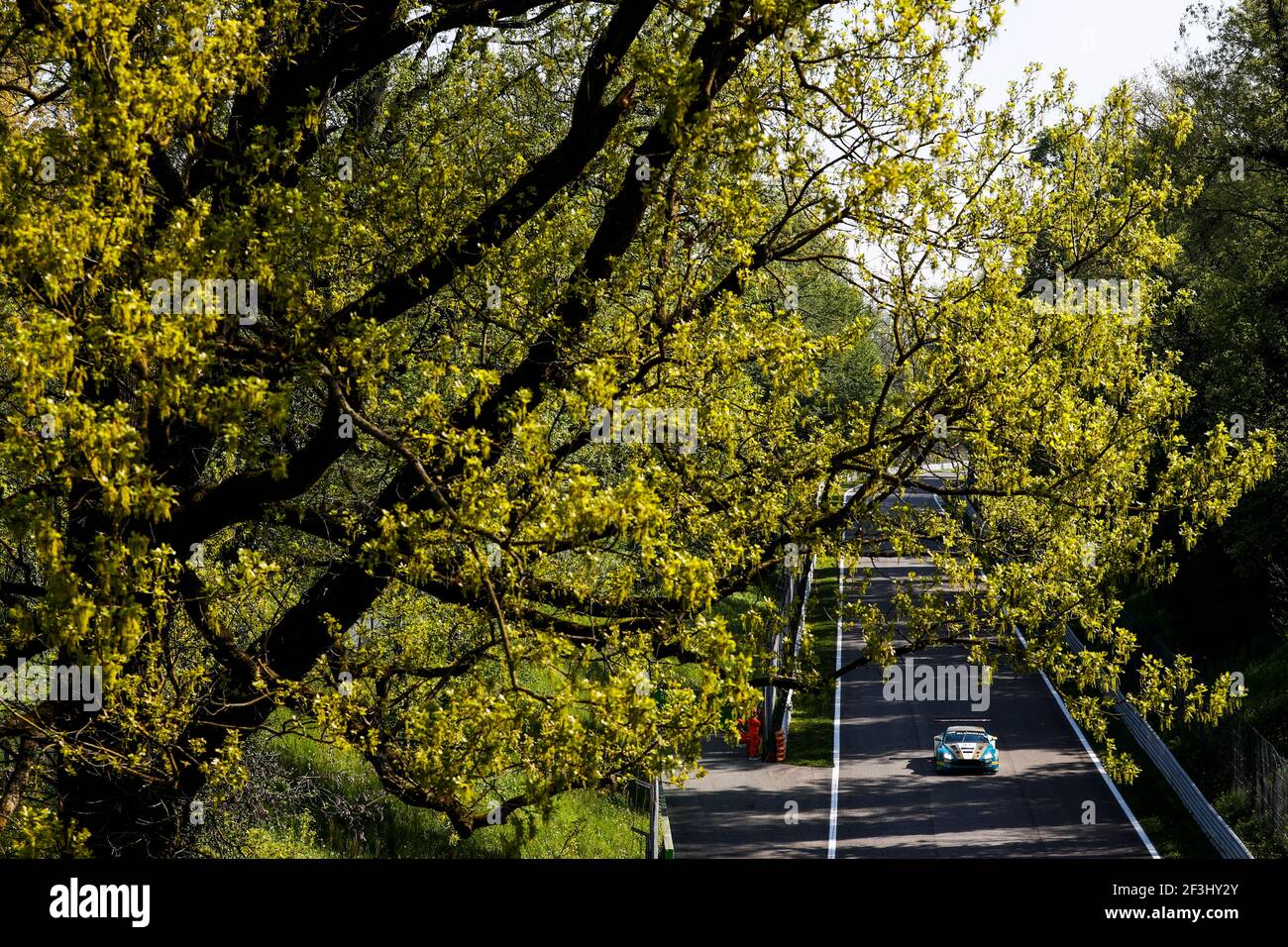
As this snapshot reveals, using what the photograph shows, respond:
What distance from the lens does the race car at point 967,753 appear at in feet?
113

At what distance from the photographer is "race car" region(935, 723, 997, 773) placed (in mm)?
34438

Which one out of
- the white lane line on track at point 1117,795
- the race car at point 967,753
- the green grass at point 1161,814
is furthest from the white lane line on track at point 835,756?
the green grass at point 1161,814

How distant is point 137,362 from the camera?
7.62m

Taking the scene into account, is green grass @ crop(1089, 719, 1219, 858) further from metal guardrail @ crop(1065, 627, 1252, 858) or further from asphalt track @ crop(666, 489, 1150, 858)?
asphalt track @ crop(666, 489, 1150, 858)

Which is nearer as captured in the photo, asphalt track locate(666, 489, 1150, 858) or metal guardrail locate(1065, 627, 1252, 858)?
metal guardrail locate(1065, 627, 1252, 858)

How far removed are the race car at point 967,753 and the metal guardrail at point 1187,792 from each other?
12.1 feet

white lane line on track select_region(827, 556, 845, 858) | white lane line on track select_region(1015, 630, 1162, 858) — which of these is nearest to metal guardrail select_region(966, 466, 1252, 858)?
white lane line on track select_region(1015, 630, 1162, 858)

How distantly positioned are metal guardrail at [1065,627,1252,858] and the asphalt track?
133 centimetres

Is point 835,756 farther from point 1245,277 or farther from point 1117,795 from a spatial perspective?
point 1245,277

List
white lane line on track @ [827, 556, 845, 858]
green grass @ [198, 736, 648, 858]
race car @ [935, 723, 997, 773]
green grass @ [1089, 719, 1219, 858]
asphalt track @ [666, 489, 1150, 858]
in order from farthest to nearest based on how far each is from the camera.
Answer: race car @ [935, 723, 997, 773] → white lane line on track @ [827, 556, 845, 858] → asphalt track @ [666, 489, 1150, 858] → green grass @ [1089, 719, 1219, 858] → green grass @ [198, 736, 648, 858]

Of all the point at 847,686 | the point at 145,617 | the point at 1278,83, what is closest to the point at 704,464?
the point at 145,617

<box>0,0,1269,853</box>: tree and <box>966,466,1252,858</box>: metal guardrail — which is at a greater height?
<box>0,0,1269,853</box>: tree

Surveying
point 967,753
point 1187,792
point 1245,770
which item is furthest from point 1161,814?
point 967,753

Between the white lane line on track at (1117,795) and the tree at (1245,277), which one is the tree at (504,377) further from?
the tree at (1245,277)
